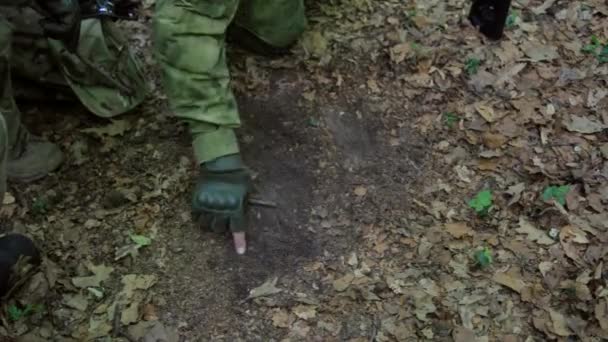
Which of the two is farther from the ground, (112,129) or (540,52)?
Answer: (540,52)

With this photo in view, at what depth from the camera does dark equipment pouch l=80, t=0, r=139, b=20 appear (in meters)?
3.06

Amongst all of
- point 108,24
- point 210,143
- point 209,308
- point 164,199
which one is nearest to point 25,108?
point 108,24

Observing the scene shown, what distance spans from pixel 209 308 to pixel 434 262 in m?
0.86

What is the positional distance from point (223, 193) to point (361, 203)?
0.60 metres

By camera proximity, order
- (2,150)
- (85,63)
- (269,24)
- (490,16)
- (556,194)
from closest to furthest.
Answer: (2,150), (556,194), (85,63), (269,24), (490,16)

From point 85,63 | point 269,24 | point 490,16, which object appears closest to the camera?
point 85,63

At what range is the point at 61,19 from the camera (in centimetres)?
280

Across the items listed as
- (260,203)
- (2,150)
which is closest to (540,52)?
(260,203)

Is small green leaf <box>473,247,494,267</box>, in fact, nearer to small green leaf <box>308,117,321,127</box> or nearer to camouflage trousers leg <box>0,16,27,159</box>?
small green leaf <box>308,117,321,127</box>

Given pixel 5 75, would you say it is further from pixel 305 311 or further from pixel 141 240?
pixel 305 311

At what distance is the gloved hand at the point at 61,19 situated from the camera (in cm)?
276

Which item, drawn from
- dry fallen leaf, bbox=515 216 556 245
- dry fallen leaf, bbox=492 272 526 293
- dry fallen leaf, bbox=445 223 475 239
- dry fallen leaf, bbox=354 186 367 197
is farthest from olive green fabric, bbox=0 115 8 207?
dry fallen leaf, bbox=515 216 556 245

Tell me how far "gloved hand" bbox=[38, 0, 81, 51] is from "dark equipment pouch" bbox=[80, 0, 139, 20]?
0.67ft

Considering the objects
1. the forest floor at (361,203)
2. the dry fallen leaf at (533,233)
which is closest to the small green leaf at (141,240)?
the forest floor at (361,203)
